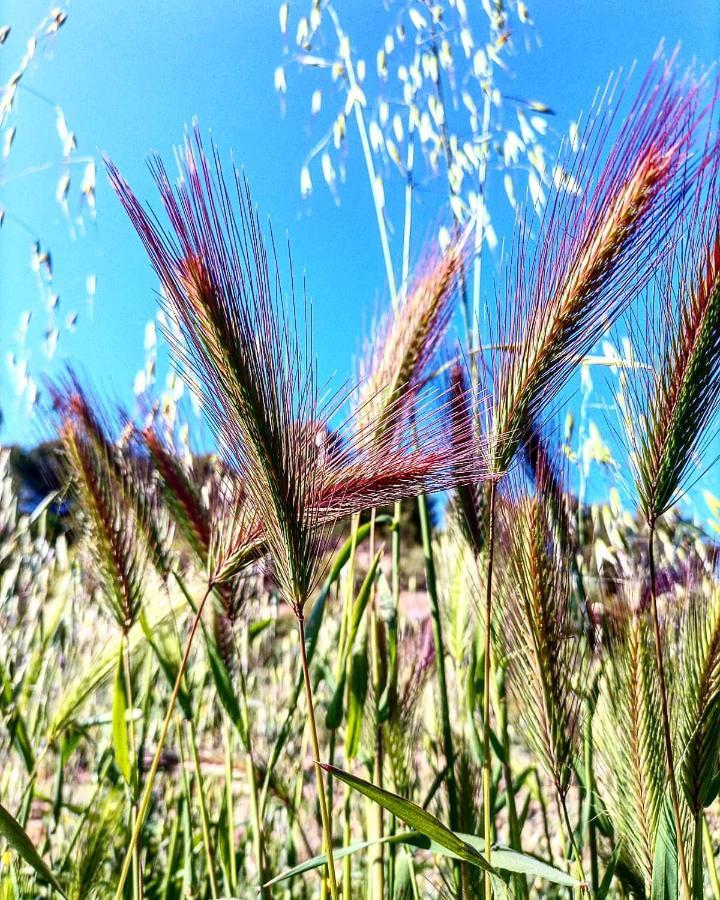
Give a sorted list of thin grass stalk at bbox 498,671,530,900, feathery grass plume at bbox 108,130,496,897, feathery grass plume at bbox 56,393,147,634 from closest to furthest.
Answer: feathery grass plume at bbox 108,130,496,897 → thin grass stalk at bbox 498,671,530,900 → feathery grass plume at bbox 56,393,147,634

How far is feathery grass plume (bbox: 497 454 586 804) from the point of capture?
0.72m

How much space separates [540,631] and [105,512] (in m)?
0.56

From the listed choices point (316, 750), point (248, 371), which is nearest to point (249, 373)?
point (248, 371)

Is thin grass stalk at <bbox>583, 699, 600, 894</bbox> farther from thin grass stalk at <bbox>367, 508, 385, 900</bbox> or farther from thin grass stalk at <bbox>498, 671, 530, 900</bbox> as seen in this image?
thin grass stalk at <bbox>367, 508, 385, 900</bbox>

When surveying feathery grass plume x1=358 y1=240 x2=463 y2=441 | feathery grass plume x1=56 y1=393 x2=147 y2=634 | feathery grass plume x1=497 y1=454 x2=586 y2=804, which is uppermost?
feathery grass plume x1=358 y1=240 x2=463 y2=441

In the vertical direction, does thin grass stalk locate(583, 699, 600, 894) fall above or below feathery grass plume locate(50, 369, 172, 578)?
below

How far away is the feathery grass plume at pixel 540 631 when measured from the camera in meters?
0.72

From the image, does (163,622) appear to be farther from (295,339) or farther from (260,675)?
(260,675)

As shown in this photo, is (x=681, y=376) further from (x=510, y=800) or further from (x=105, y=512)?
(x=105, y=512)

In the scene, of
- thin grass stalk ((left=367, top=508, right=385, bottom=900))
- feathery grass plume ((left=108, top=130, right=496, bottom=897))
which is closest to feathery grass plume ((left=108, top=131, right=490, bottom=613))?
feathery grass plume ((left=108, top=130, right=496, bottom=897))

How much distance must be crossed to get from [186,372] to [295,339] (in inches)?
4.5

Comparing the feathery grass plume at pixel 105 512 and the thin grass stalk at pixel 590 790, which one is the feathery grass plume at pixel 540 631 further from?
the feathery grass plume at pixel 105 512

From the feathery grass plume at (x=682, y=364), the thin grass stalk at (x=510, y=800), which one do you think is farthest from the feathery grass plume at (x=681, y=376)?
the thin grass stalk at (x=510, y=800)

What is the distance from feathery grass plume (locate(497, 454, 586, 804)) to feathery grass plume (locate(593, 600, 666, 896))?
0.15 feet
